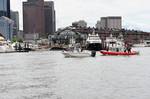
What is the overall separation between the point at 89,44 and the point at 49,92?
A: 15093 cm

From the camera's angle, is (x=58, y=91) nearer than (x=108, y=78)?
Yes

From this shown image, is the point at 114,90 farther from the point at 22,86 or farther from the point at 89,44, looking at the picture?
the point at 89,44

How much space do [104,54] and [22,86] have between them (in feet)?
298

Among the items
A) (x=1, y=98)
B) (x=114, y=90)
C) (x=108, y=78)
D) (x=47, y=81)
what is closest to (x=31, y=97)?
(x=1, y=98)

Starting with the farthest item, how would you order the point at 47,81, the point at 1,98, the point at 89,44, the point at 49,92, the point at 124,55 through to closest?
the point at 89,44 → the point at 124,55 → the point at 47,81 → the point at 49,92 → the point at 1,98

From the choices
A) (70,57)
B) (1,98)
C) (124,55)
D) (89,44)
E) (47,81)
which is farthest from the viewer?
(89,44)

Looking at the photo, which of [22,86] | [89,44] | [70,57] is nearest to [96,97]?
[22,86]

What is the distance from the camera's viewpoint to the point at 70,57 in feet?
419

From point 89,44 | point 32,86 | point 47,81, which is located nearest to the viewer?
point 32,86

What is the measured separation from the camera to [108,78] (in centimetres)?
6116

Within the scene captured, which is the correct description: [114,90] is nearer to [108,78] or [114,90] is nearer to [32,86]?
[32,86]

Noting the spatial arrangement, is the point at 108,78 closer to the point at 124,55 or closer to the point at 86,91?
the point at 86,91

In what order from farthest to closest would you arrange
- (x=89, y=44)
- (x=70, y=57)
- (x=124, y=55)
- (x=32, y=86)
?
(x=89, y=44) < (x=124, y=55) < (x=70, y=57) < (x=32, y=86)

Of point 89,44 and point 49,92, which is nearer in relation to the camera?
point 49,92
